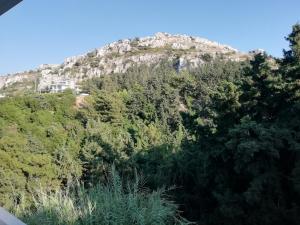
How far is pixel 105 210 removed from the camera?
181cm

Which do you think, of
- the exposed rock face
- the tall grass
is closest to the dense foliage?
the tall grass

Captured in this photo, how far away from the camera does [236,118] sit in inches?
532

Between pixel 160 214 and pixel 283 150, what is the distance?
10277mm

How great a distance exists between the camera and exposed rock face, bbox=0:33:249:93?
69312 mm

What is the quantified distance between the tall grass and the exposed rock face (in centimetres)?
6128

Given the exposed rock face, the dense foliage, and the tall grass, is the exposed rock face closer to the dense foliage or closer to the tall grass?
the dense foliage

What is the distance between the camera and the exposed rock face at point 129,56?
2729 inches

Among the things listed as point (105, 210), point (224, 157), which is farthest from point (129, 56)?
point (105, 210)

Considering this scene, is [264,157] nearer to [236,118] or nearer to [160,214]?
[236,118]

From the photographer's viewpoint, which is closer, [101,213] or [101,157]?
[101,213]

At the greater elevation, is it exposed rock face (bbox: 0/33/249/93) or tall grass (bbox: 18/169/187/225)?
exposed rock face (bbox: 0/33/249/93)

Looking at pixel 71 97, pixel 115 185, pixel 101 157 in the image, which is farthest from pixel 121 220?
pixel 71 97

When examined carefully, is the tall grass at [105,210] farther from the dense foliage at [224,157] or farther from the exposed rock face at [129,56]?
the exposed rock face at [129,56]

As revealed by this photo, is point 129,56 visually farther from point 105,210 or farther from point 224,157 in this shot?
point 105,210
